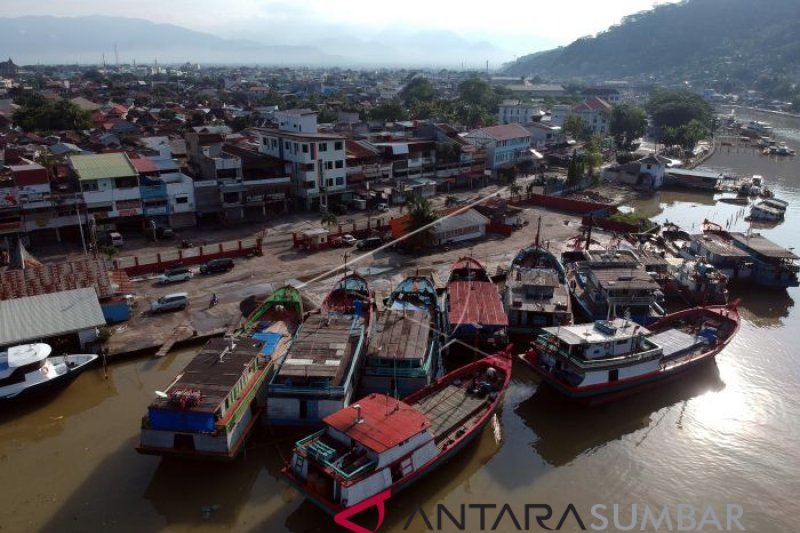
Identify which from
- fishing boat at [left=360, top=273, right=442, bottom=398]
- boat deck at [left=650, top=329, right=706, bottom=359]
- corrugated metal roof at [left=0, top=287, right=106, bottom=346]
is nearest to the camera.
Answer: fishing boat at [left=360, top=273, right=442, bottom=398]

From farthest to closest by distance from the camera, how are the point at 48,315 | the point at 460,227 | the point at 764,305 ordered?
the point at 460,227 < the point at 764,305 < the point at 48,315

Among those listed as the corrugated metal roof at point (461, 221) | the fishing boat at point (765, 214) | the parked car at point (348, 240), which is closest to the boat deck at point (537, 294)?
the corrugated metal roof at point (461, 221)

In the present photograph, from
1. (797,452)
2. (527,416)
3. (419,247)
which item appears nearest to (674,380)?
(797,452)

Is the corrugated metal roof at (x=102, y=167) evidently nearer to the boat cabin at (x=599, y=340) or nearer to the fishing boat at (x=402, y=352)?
the fishing boat at (x=402, y=352)

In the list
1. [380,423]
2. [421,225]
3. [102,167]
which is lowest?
[380,423]

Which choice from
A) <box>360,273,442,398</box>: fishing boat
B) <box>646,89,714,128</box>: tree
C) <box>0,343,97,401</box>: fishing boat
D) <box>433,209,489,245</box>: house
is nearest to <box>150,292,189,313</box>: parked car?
<box>0,343,97,401</box>: fishing boat

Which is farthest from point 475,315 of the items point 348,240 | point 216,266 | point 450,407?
point 216,266

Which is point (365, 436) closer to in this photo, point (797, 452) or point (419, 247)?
point (797, 452)

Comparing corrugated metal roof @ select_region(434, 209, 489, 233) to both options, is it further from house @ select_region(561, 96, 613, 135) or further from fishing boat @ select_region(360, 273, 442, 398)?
house @ select_region(561, 96, 613, 135)

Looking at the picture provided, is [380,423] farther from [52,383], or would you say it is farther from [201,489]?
[52,383]
